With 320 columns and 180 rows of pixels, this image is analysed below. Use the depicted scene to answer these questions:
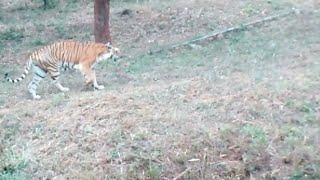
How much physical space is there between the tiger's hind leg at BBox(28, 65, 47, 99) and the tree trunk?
2.35 m

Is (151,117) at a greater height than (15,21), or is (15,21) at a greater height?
(151,117)

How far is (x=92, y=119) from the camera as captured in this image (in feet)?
23.6

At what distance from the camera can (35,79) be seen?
9.23 metres

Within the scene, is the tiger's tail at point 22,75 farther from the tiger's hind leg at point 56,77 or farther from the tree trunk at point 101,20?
the tree trunk at point 101,20

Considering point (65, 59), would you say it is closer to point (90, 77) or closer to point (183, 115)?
point (90, 77)

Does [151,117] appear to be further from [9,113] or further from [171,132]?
[9,113]

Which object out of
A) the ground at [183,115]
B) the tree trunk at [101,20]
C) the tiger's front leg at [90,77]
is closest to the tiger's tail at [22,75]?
the ground at [183,115]

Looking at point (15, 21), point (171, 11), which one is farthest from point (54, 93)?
point (15, 21)

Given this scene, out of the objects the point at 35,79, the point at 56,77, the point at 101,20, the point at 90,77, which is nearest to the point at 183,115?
the point at 90,77

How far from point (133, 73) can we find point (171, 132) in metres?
3.25

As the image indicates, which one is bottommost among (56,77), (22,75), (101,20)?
(22,75)

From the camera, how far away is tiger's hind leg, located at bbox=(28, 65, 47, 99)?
9.12m

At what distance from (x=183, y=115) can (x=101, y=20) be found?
188 inches

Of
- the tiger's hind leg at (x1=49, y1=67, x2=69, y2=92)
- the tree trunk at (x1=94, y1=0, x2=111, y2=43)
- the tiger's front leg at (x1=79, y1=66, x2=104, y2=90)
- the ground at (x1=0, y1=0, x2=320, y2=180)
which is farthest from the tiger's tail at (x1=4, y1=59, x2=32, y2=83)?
the tree trunk at (x1=94, y1=0, x2=111, y2=43)
